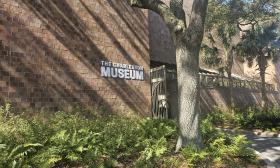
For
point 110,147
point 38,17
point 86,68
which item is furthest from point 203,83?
point 110,147

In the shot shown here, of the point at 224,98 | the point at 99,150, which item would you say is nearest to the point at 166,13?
the point at 99,150

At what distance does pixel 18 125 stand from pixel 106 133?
2.53 meters

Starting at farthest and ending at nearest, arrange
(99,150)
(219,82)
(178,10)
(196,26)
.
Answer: (219,82) → (178,10) → (196,26) → (99,150)

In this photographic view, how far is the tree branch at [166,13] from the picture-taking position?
389 inches

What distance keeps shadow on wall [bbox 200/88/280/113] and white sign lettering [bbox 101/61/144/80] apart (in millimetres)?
8721

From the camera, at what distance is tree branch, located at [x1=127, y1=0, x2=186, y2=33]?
9.89 meters

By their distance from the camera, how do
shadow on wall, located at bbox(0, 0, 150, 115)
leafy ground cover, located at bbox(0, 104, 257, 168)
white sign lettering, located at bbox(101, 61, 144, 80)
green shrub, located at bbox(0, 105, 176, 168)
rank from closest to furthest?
1. green shrub, located at bbox(0, 105, 176, 168)
2. leafy ground cover, located at bbox(0, 104, 257, 168)
3. shadow on wall, located at bbox(0, 0, 150, 115)
4. white sign lettering, located at bbox(101, 61, 144, 80)

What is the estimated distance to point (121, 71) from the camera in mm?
16703

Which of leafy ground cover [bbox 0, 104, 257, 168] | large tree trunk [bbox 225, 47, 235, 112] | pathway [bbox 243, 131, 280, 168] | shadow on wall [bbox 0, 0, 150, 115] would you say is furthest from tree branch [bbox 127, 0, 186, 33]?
large tree trunk [bbox 225, 47, 235, 112]

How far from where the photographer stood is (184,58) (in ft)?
32.1

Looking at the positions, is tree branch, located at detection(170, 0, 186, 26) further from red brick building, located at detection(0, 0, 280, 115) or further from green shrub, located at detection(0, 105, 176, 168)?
red brick building, located at detection(0, 0, 280, 115)

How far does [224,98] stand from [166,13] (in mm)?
18570

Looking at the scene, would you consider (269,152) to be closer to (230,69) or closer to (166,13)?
(166,13)

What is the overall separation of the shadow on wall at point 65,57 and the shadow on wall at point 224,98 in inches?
336
